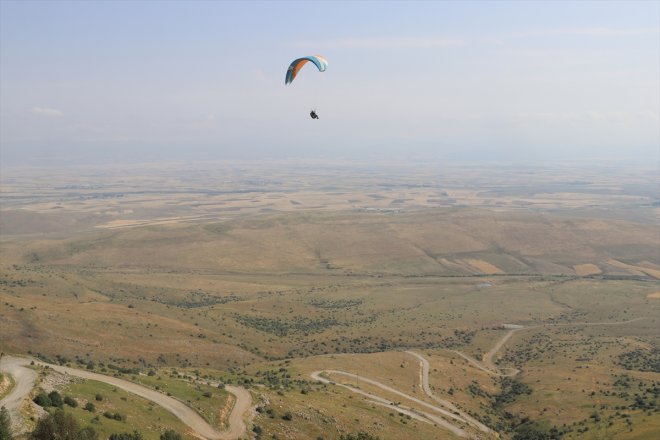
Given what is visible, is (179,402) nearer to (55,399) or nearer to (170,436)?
(170,436)

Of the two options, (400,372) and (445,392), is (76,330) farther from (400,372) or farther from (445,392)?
(445,392)

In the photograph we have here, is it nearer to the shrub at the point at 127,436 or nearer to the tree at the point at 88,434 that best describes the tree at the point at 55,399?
the shrub at the point at 127,436

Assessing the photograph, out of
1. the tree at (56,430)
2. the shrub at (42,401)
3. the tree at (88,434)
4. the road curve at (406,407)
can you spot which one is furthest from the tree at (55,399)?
the road curve at (406,407)

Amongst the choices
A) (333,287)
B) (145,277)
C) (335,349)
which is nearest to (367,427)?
(335,349)

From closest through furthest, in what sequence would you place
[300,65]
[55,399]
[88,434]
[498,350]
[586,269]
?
[88,434]
[55,399]
[300,65]
[498,350]
[586,269]

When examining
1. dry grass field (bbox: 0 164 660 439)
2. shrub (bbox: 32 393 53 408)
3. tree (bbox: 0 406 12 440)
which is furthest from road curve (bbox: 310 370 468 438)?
tree (bbox: 0 406 12 440)

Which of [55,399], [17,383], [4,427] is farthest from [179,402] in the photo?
[4,427]

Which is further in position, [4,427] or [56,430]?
[56,430]
